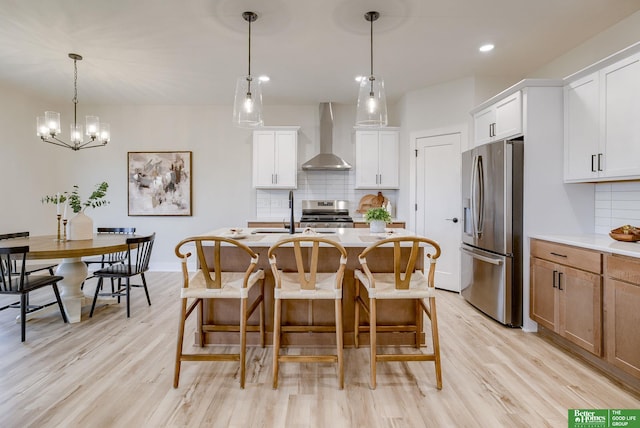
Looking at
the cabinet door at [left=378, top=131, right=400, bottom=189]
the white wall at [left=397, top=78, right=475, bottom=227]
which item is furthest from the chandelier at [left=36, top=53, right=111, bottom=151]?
the white wall at [left=397, top=78, right=475, bottom=227]

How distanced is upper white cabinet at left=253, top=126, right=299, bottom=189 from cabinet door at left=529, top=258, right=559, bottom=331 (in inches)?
134

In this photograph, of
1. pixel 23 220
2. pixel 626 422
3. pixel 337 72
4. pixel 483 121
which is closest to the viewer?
pixel 626 422

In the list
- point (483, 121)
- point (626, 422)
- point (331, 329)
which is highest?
point (483, 121)

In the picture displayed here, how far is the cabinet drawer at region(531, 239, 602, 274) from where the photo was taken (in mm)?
2354

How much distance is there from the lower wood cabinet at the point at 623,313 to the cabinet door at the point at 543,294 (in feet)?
1.61

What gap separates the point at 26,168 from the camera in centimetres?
500

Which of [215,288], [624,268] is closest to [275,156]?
[215,288]

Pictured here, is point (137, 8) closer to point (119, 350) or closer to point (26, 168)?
point (119, 350)

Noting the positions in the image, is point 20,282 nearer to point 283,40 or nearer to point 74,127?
point 74,127

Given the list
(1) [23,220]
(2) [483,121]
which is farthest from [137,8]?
(1) [23,220]

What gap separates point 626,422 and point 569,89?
8.29 ft

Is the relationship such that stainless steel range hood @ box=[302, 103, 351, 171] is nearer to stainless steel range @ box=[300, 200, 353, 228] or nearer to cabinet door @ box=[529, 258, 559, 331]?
stainless steel range @ box=[300, 200, 353, 228]

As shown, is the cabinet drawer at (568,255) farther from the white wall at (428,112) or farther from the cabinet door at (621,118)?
the white wall at (428,112)

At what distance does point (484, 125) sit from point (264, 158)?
310 centimetres
